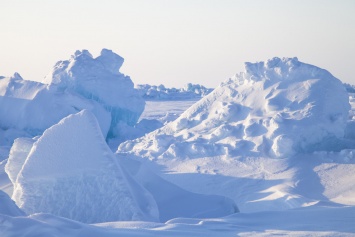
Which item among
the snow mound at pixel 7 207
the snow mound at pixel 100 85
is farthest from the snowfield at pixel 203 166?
the snow mound at pixel 100 85

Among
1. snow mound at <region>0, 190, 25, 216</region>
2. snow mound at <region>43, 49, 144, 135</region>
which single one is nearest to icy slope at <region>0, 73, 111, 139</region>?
snow mound at <region>43, 49, 144, 135</region>

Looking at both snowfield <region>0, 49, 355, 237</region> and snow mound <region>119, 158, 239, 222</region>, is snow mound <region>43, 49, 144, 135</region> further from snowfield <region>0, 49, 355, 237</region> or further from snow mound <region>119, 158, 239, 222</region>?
snow mound <region>119, 158, 239, 222</region>

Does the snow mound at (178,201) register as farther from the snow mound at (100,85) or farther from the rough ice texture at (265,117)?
the snow mound at (100,85)

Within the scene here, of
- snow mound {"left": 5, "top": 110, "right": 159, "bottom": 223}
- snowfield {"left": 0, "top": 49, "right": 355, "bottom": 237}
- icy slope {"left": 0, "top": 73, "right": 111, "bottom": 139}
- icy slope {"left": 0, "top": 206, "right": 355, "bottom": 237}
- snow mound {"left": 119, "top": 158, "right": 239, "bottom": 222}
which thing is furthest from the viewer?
icy slope {"left": 0, "top": 73, "right": 111, "bottom": 139}

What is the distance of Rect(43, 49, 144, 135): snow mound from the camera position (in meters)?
12.1

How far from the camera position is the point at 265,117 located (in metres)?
6.96

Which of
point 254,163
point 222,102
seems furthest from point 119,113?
point 254,163

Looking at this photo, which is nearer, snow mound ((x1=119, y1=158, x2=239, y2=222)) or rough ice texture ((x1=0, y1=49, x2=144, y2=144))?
snow mound ((x1=119, y1=158, x2=239, y2=222))

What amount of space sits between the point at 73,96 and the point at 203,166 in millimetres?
5497

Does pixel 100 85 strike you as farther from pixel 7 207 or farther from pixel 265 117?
pixel 7 207

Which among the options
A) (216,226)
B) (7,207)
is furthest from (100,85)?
(216,226)

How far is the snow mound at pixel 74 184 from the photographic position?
4.45 m

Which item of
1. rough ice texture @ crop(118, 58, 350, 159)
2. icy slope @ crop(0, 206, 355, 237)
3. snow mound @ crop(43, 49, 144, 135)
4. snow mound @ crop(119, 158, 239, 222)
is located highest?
snow mound @ crop(43, 49, 144, 135)

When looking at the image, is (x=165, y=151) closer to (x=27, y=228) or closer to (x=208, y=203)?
(x=208, y=203)
